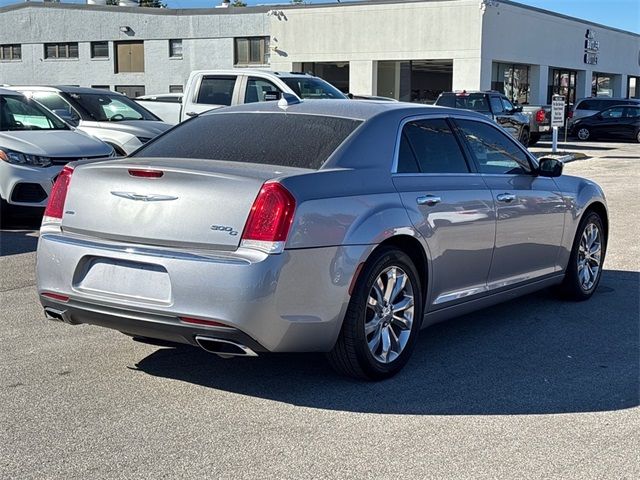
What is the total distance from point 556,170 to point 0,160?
694cm

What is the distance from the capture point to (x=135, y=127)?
44.7ft

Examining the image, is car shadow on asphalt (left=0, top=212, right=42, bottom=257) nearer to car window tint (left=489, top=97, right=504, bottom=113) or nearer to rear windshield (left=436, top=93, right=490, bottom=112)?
rear windshield (left=436, top=93, right=490, bottom=112)

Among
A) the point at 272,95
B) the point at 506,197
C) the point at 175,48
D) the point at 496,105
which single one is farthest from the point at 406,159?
the point at 175,48

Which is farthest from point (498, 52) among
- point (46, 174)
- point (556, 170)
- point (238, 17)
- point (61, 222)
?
point (61, 222)

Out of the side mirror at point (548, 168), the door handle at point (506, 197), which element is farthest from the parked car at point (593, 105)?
the door handle at point (506, 197)

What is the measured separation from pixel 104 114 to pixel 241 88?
2.41 meters

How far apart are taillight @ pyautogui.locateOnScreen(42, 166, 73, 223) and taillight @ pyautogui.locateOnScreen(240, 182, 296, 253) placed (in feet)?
4.31

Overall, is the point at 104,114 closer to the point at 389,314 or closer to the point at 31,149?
the point at 31,149

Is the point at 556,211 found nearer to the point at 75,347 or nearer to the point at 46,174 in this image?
the point at 75,347

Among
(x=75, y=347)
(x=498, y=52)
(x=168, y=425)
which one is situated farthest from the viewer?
(x=498, y=52)

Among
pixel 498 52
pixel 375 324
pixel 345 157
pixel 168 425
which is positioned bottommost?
pixel 168 425

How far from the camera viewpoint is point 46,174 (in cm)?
1073

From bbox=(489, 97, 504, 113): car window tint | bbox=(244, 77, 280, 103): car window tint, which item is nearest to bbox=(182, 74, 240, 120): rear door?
bbox=(244, 77, 280, 103): car window tint

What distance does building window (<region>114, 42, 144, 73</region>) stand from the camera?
45.3 meters
